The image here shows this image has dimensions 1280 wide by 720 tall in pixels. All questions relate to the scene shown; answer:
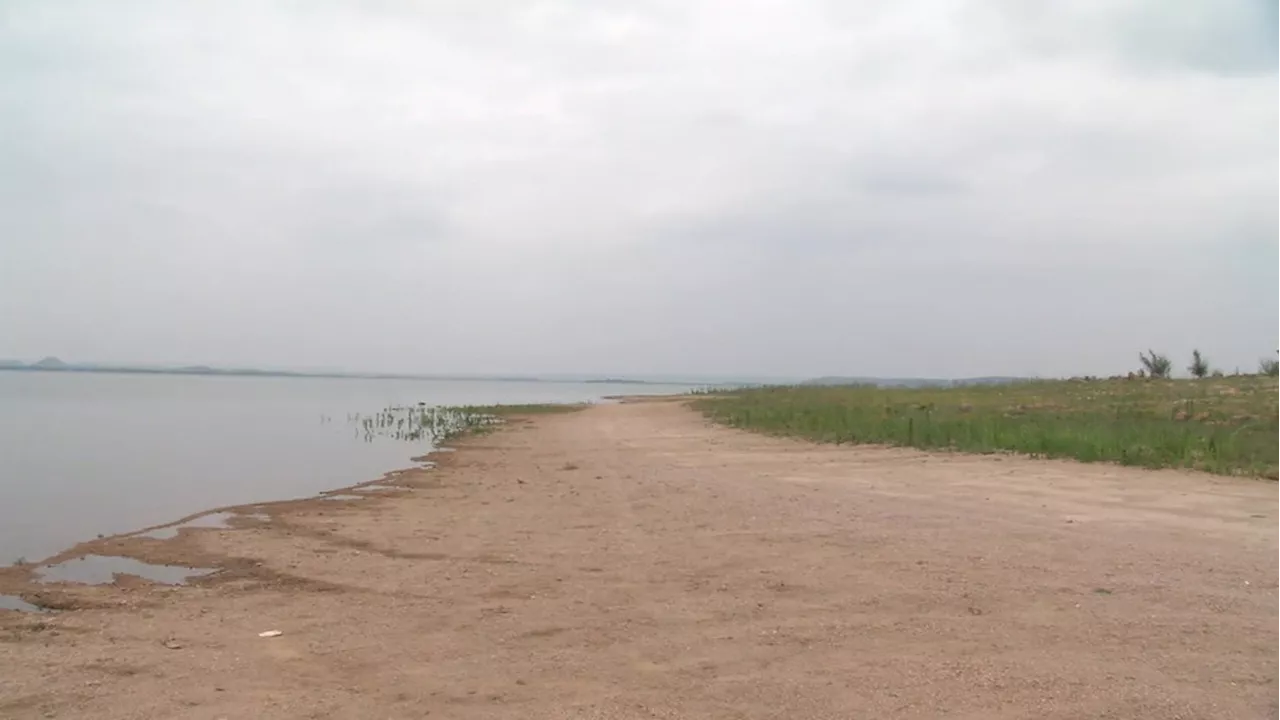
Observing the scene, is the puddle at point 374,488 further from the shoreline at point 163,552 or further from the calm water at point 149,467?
the calm water at point 149,467

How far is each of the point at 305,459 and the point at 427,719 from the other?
21.8 meters

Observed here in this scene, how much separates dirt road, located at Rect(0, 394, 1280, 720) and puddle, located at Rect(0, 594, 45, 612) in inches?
9.5

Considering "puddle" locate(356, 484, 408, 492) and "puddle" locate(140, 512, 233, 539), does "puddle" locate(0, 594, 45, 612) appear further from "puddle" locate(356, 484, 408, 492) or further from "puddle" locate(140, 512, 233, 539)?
"puddle" locate(356, 484, 408, 492)

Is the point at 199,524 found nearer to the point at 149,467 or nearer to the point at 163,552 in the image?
the point at 163,552

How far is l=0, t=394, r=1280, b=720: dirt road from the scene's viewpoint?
536cm

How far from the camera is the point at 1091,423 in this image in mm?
20266

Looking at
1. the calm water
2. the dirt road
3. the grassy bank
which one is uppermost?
the grassy bank

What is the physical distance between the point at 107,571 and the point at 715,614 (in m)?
7.59

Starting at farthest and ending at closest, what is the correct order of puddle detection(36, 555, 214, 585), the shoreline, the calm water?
the calm water → puddle detection(36, 555, 214, 585) → the shoreline

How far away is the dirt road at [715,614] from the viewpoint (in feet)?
17.6

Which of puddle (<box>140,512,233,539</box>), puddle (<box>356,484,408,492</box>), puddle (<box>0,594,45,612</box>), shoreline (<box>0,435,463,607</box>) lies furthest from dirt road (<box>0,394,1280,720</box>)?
puddle (<box>356,484,408,492</box>)

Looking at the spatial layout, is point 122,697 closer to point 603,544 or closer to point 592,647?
point 592,647

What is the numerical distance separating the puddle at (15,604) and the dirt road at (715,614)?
0.24 metres

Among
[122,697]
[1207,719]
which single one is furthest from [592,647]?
[1207,719]
